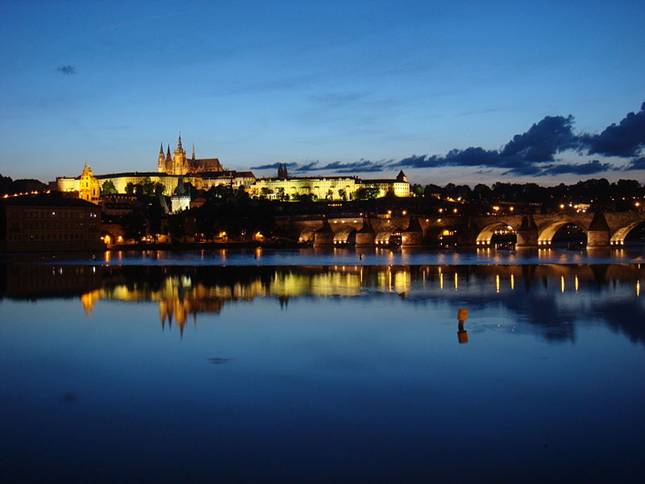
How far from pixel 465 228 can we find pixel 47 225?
47.7m

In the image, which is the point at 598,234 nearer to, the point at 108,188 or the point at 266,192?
the point at 266,192

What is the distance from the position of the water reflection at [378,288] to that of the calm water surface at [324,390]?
1.02ft

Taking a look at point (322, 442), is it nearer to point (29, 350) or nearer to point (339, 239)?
point (29, 350)

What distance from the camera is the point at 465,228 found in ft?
331

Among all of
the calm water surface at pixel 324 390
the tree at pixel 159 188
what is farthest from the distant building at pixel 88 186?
the calm water surface at pixel 324 390

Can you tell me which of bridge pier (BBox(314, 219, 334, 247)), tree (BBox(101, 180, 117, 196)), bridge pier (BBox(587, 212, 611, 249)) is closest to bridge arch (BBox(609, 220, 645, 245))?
bridge pier (BBox(587, 212, 611, 249))

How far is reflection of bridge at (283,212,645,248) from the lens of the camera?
8388 centimetres

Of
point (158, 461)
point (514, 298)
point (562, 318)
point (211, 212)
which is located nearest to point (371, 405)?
point (158, 461)

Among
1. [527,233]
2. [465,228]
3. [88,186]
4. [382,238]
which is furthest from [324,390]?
[88,186]

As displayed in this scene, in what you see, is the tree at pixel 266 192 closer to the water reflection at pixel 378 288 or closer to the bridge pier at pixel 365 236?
the bridge pier at pixel 365 236

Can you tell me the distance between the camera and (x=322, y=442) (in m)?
10.9

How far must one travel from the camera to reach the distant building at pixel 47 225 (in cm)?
8181

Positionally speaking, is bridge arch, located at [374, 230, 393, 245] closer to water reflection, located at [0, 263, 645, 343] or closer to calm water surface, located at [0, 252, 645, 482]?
water reflection, located at [0, 263, 645, 343]

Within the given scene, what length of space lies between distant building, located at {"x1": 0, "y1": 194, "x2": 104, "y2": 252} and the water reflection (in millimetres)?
31336
